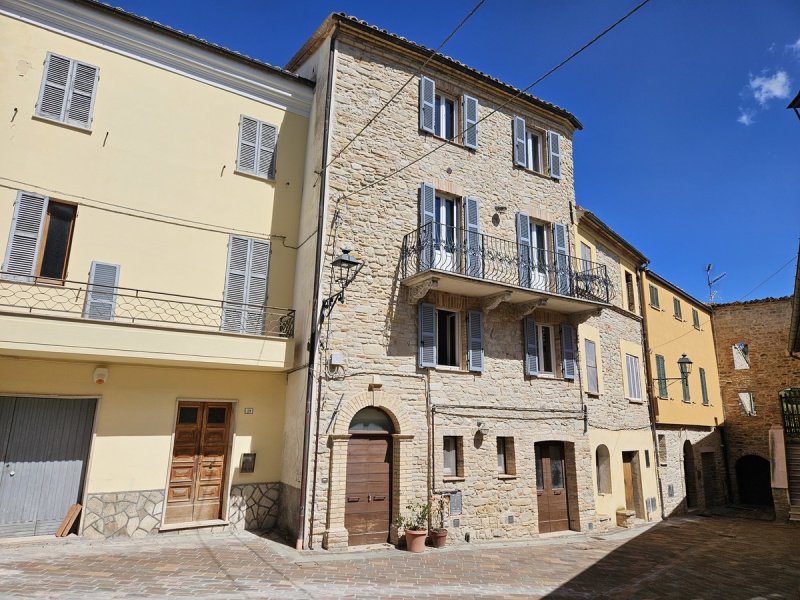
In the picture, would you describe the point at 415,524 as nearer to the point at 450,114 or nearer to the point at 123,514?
the point at 123,514

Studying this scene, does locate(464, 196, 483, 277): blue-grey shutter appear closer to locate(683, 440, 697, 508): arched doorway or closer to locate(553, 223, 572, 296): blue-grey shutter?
locate(553, 223, 572, 296): blue-grey shutter

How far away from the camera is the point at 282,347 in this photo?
10242 mm

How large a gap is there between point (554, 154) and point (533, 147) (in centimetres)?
65

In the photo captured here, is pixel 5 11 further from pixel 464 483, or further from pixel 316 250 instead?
pixel 464 483

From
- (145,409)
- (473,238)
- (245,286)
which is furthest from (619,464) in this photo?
(145,409)

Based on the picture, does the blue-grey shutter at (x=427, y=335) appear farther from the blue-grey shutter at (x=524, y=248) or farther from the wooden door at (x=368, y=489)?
the blue-grey shutter at (x=524, y=248)

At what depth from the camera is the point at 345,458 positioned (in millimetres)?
9883

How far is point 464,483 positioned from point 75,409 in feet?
25.6

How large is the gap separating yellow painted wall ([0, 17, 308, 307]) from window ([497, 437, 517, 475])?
6.12 meters

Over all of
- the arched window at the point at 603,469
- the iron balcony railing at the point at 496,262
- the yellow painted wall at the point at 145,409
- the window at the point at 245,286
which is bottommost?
the arched window at the point at 603,469

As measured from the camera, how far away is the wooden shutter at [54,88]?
30.4 feet

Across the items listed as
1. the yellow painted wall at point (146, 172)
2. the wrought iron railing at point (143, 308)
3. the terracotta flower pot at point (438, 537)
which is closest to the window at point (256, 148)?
the yellow painted wall at point (146, 172)

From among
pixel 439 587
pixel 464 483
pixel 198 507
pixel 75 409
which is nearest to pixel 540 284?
pixel 464 483

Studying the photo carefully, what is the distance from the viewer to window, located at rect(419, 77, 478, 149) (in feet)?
41.9
